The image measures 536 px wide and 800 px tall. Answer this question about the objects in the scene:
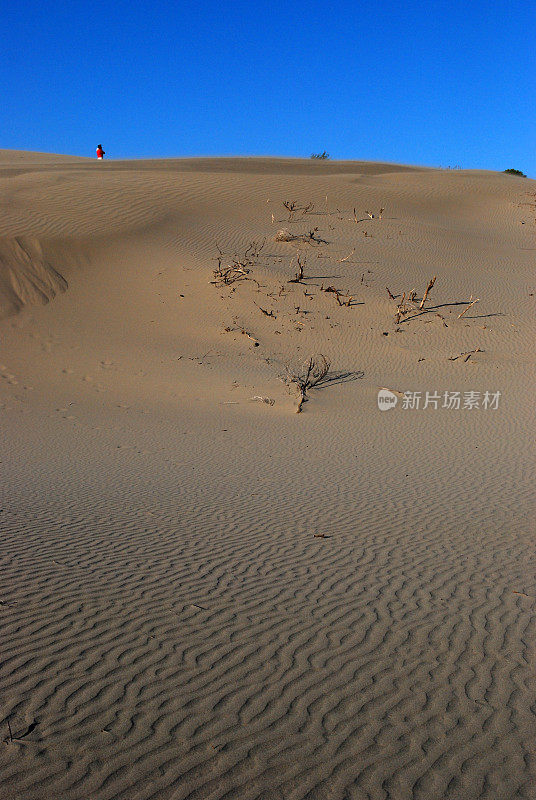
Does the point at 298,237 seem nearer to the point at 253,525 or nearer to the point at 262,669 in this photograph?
the point at 253,525

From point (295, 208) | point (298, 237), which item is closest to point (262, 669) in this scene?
point (298, 237)

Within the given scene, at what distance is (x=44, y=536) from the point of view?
5.57 metres

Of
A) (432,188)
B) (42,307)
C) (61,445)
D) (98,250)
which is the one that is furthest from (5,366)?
(432,188)

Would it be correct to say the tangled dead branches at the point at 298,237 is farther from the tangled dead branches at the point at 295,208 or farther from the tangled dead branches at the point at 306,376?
the tangled dead branches at the point at 306,376

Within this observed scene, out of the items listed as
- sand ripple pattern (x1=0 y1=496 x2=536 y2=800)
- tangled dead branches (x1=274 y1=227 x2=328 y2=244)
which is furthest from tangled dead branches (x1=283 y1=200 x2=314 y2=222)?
sand ripple pattern (x1=0 y1=496 x2=536 y2=800)

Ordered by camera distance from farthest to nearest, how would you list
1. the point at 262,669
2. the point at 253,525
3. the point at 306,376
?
the point at 306,376 → the point at 253,525 → the point at 262,669

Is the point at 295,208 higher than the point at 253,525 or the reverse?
higher

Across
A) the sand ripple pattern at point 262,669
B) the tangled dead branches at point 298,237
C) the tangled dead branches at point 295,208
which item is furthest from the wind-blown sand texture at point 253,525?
the tangled dead branches at point 295,208

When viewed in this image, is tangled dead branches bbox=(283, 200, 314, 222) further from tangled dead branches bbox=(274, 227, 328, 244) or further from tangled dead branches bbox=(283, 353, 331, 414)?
tangled dead branches bbox=(283, 353, 331, 414)

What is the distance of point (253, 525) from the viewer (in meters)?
6.13

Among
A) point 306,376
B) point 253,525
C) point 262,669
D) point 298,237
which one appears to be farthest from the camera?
point 298,237

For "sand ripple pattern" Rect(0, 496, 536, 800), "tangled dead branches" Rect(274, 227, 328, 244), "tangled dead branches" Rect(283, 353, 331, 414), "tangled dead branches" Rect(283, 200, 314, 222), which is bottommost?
"sand ripple pattern" Rect(0, 496, 536, 800)

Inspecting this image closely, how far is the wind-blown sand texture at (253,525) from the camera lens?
298 cm

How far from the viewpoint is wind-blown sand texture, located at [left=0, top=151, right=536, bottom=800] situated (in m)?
2.98
